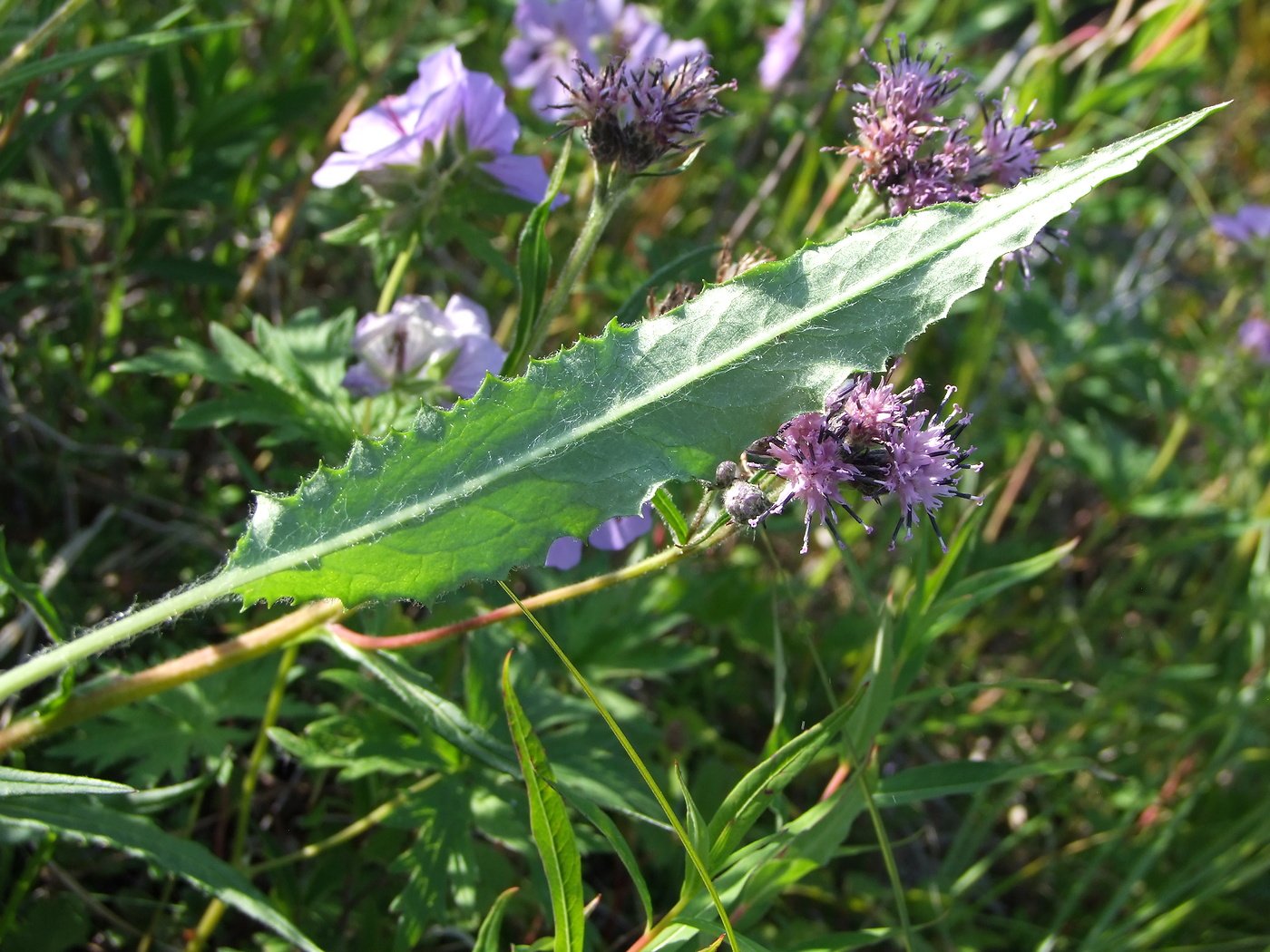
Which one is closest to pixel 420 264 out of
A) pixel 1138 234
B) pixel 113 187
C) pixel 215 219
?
pixel 215 219

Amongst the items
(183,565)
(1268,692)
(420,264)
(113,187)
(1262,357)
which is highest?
(113,187)

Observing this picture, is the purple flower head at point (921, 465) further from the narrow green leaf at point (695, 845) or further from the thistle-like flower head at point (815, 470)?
the narrow green leaf at point (695, 845)

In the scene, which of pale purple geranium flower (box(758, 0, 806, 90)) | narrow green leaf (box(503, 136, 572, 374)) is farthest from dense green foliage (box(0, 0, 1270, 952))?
narrow green leaf (box(503, 136, 572, 374))

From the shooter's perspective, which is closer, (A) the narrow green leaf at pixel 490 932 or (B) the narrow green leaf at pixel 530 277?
(A) the narrow green leaf at pixel 490 932

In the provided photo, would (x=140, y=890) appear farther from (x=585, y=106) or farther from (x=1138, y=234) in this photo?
(x=1138, y=234)

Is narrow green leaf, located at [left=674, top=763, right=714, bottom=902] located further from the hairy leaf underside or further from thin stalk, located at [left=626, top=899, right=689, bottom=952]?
the hairy leaf underside

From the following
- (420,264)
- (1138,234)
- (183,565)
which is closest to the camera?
(183,565)

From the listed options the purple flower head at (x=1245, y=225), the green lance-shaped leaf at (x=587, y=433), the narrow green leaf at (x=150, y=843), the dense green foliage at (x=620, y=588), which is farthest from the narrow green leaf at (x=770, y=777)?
the purple flower head at (x=1245, y=225)
